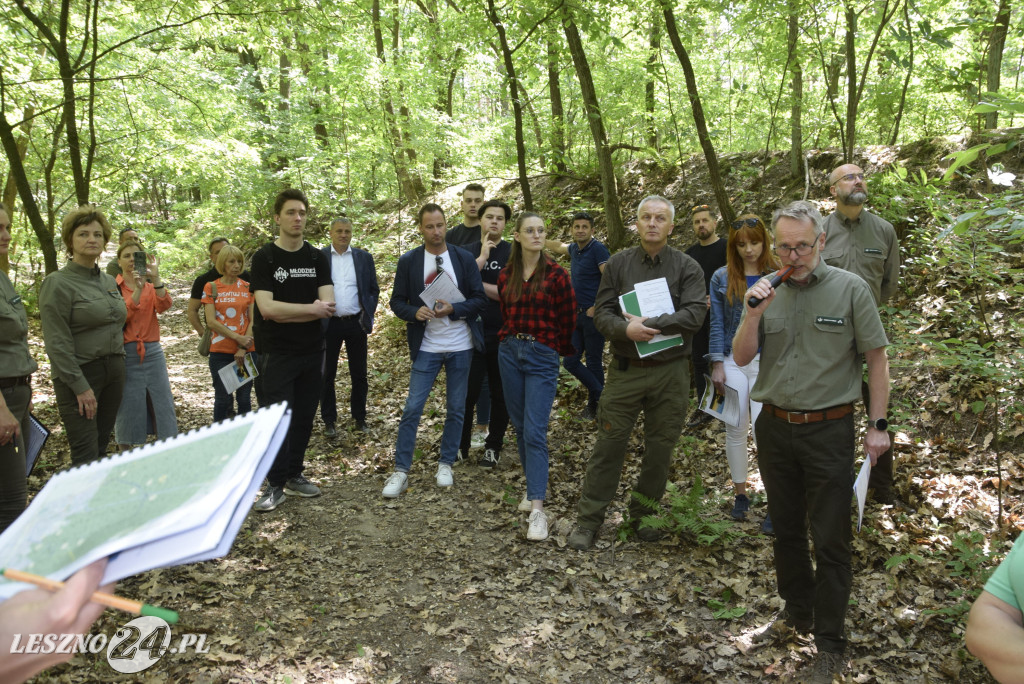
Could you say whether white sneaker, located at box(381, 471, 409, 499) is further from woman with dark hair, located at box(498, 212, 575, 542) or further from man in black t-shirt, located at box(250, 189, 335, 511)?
woman with dark hair, located at box(498, 212, 575, 542)

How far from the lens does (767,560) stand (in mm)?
4371

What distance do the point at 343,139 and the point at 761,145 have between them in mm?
10089

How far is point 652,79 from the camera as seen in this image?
11.0 meters

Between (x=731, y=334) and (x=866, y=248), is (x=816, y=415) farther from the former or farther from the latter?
(x=866, y=248)

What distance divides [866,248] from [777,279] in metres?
2.14

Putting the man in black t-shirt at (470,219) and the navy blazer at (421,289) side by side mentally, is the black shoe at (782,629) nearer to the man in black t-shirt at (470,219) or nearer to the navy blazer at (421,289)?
the navy blazer at (421,289)

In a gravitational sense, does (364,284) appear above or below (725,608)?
above

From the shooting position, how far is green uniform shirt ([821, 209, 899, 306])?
4.80m

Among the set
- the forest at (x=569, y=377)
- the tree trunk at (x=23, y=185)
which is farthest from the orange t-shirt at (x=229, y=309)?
the tree trunk at (x=23, y=185)

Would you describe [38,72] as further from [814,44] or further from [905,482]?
[905,482]

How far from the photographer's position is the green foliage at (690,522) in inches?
178

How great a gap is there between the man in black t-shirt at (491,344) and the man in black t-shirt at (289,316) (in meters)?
1.52

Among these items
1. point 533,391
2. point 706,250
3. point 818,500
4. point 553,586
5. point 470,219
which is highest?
point 470,219

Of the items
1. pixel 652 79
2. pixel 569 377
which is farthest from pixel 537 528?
pixel 652 79
